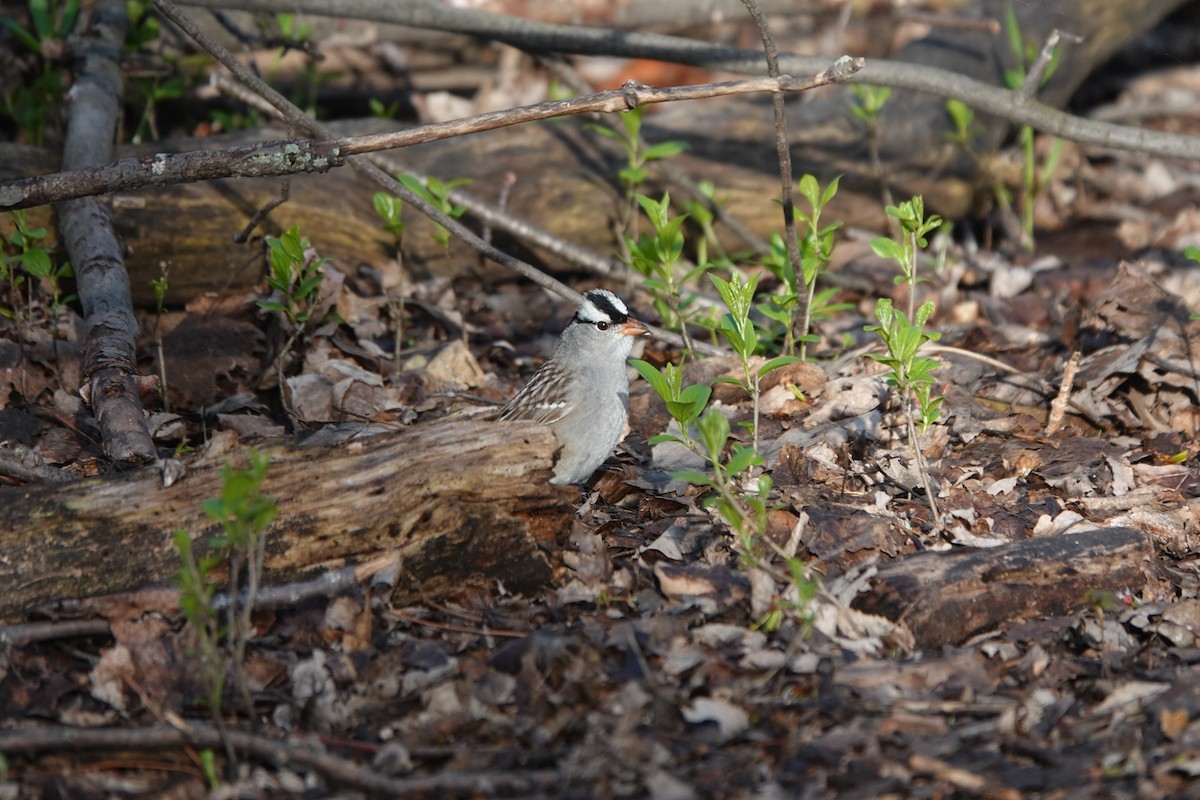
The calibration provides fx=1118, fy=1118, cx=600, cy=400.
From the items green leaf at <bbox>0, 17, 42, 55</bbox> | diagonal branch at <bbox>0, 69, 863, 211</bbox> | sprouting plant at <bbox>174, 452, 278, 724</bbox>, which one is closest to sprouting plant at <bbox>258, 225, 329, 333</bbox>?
diagonal branch at <bbox>0, 69, 863, 211</bbox>

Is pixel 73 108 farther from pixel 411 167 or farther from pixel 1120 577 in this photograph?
pixel 1120 577

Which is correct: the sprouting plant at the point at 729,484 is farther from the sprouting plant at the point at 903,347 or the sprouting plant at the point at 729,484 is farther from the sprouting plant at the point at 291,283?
the sprouting plant at the point at 291,283

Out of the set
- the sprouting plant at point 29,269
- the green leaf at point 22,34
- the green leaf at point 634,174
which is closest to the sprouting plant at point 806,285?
the green leaf at point 634,174

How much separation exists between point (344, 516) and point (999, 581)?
7.76 feet

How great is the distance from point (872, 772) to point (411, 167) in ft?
16.7

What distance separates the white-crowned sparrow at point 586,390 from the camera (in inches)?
194

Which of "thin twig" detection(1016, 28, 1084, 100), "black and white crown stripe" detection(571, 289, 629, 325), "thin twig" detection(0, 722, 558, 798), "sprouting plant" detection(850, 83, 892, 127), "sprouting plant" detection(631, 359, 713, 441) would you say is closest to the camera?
"thin twig" detection(0, 722, 558, 798)

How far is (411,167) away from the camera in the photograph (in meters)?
7.15

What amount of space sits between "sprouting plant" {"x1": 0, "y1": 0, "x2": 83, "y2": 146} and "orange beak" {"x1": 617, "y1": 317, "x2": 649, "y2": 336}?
13.8ft

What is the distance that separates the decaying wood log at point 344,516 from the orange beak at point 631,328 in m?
1.42

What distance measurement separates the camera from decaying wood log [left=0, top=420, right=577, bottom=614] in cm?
381

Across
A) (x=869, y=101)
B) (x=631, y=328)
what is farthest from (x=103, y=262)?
(x=869, y=101)

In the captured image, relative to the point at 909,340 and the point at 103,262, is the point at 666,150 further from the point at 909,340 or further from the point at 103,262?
the point at 103,262

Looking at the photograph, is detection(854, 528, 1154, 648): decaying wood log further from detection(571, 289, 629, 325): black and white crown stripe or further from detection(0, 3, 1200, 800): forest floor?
detection(571, 289, 629, 325): black and white crown stripe
